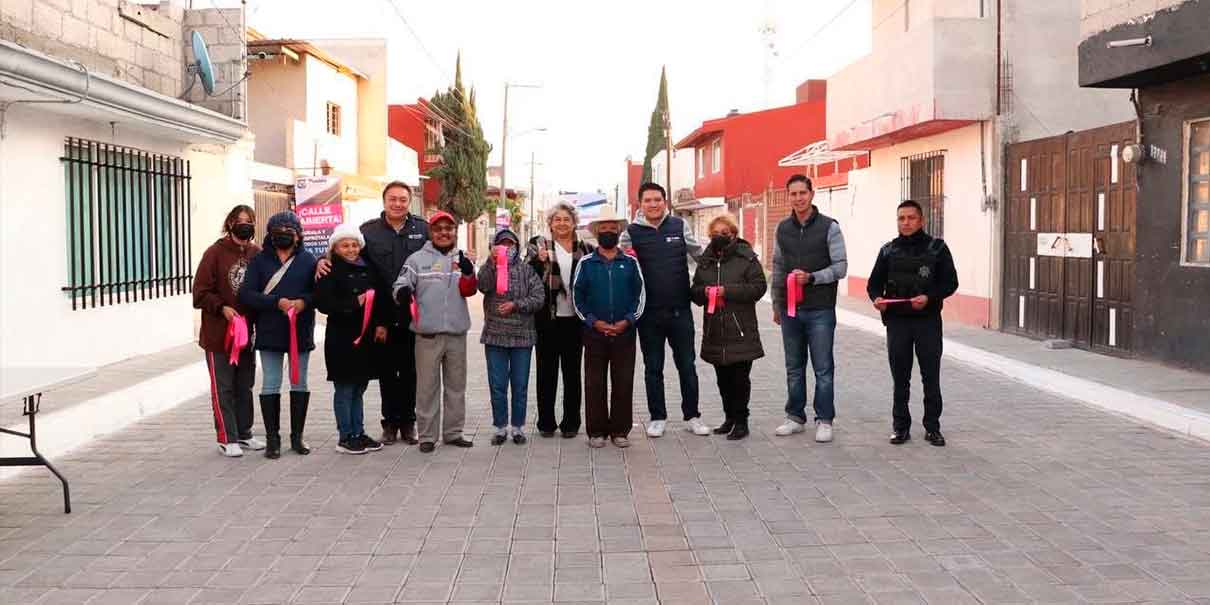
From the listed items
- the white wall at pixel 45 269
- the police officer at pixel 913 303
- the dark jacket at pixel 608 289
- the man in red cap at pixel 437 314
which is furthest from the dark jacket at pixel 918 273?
the white wall at pixel 45 269

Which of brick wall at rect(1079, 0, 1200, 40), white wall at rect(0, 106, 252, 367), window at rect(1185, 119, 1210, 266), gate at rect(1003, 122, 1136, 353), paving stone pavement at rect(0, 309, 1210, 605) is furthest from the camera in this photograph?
gate at rect(1003, 122, 1136, 353)

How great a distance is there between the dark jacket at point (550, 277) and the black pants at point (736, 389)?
4.16 ft

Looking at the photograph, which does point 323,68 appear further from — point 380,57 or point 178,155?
point 178,155

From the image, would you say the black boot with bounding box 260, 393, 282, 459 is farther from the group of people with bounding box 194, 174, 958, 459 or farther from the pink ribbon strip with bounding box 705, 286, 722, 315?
the pink ribbon strip with bounding box 705, 286, 722, 315

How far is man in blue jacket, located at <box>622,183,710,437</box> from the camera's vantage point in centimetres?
821

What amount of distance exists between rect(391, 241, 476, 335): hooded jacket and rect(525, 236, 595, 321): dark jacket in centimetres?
54

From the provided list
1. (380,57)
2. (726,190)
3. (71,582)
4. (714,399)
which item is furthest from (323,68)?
(71,582)

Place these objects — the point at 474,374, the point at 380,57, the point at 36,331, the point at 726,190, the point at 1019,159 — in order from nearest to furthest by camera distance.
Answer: the point at 36,331 < the point at 474,374 < the point at 1019,159 < the point at 380,57 < the point at 726,190

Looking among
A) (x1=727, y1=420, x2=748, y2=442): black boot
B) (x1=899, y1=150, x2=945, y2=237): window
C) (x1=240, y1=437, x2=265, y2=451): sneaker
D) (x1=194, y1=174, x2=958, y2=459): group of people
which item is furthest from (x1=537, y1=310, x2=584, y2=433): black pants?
(x1=899, y1=150, x2=945, y2=237): window

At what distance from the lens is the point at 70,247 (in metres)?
11.3

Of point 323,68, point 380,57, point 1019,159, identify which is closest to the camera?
point 1019,159

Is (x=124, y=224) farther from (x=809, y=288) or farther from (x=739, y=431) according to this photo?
(x=809, y=288)

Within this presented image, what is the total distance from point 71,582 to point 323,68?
24.8m

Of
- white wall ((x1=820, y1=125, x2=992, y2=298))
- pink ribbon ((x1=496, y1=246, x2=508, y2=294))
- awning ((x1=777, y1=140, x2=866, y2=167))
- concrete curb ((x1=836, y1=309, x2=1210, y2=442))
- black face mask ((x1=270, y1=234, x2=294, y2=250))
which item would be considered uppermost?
awning ((x1=777, y1=140, x2=866, y2=167))
